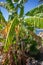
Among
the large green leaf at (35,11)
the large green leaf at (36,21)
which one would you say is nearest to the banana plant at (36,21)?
the large green leaf at (36,21)

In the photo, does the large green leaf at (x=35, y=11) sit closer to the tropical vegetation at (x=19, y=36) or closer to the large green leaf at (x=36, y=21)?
the tropical vegetation at (x=19, y=36)

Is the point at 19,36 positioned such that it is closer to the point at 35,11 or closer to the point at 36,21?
the point at 35,11

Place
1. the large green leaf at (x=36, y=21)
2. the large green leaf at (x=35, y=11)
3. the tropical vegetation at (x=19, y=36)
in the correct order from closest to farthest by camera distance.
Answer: the large green leaf at (x=36, y=21), the tropical vegetation at (x=19, y=36), the large green leaf at (x=35, y=11)

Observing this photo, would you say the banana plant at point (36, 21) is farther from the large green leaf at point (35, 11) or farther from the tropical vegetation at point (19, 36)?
the large green leaf at point (35, 11)

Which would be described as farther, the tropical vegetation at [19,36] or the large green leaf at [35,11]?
the large green leaf at [35,11]

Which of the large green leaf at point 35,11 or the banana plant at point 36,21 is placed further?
the large green leaf at point 35,11

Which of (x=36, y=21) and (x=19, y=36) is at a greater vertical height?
(x=36, y=21)

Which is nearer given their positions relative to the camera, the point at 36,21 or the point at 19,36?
the point at 36,21

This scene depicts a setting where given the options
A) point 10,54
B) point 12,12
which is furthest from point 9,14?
point 10,54

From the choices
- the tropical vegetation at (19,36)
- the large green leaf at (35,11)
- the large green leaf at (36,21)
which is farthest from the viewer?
the large green leaf at (35,11)

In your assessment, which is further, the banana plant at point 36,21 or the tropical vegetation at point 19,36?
the tropical vegetation at point 19,36

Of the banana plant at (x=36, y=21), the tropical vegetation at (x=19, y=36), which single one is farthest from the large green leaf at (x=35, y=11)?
the banana plant at (x=36, y=21)

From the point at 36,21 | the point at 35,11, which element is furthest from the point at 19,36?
the point at 36,21

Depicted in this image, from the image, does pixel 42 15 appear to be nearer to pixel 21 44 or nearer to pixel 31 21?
pixel 31 21
